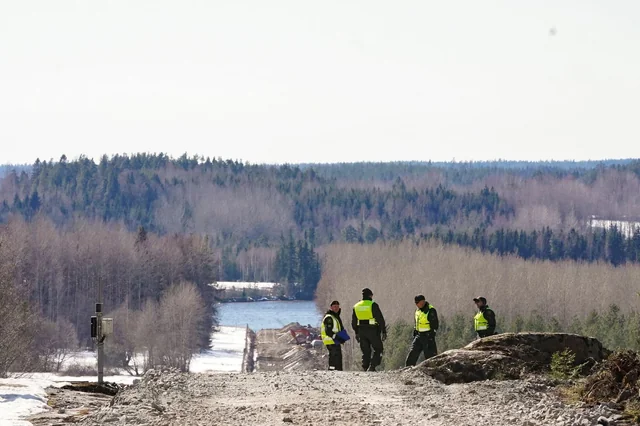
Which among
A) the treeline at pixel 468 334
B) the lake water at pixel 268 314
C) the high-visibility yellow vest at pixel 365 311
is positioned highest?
the high-visibility yellow vest at pixel 365 311

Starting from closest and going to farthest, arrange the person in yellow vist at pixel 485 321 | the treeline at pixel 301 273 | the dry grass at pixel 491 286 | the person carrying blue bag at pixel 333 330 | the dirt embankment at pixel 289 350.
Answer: the person carrying blue bag at pixel 333 330
the person in yellow vist at pixel 485 321
the dirt embankment at pixel 289 350
the dry grass at pixel 491 286
the treeline at pixel 301 273

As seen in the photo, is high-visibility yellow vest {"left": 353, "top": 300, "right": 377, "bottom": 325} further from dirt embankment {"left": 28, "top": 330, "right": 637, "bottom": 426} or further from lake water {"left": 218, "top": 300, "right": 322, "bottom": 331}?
lake water {"left": 218, "top": 300, "right": 322, "bottom": 331}

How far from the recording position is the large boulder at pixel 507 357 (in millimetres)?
17844

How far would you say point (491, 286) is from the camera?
4203 inches

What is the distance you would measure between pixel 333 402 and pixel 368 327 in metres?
6.69

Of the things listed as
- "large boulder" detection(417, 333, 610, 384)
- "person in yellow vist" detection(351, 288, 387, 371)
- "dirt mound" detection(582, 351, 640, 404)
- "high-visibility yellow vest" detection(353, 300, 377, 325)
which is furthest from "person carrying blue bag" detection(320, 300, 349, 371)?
"dirt mound" detection(582, 351, 640, 404)

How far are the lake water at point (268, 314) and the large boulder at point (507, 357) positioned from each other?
114382 mm

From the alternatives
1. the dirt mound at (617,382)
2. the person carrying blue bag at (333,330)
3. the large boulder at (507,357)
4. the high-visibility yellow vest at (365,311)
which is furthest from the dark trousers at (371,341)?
the dirt mound at (617,382)

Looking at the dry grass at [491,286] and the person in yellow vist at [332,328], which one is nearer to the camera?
the person in yellow vist at [332,328]

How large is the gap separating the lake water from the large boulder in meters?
114

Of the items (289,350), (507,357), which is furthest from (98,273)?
(507,357)

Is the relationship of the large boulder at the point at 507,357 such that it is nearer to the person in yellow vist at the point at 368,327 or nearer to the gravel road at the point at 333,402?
the gravel road at the point at 333,402

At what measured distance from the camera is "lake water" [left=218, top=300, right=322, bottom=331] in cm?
14350

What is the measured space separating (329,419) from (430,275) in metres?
94.3
